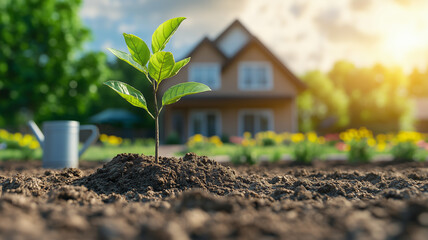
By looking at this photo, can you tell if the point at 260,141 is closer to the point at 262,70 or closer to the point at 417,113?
the point at 262,70

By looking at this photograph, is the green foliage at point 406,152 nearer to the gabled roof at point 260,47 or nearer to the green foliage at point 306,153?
the green foliage at point 306,153

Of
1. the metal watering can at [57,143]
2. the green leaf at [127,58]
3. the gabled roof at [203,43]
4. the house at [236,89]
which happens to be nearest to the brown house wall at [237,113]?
the house at [236,89]

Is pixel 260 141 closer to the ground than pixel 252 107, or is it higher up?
closer to the ground

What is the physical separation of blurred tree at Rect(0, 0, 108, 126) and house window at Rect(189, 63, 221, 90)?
186 inches

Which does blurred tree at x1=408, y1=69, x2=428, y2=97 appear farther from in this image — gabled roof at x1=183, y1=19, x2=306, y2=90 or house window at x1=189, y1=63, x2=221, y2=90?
house window at x1=189, y1=63, x2=221, y2=90

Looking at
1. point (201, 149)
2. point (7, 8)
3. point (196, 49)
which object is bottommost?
point (201, 149)

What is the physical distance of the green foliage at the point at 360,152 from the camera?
302 inches

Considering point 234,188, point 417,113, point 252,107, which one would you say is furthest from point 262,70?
point 417,113

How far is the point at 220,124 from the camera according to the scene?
65.0 feet

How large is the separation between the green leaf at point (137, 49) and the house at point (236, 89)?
14952mm

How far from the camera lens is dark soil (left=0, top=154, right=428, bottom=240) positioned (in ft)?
5.08

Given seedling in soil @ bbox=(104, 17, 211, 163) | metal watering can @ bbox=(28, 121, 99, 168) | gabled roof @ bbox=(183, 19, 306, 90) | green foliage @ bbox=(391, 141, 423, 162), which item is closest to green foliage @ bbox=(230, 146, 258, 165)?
metal watering can @ bbox=(28, 121, 99, 168)

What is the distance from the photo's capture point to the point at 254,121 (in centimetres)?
1989

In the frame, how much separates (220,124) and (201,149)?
845 cm
